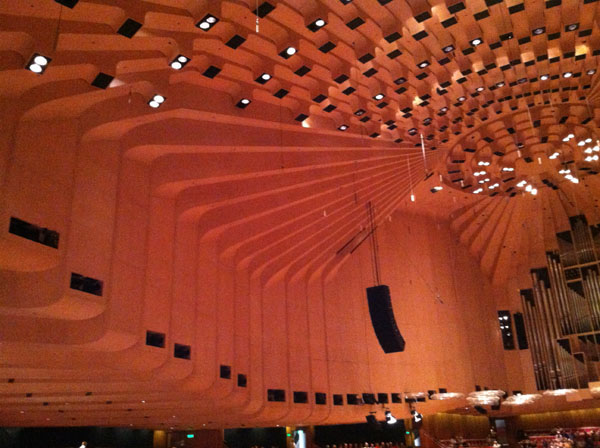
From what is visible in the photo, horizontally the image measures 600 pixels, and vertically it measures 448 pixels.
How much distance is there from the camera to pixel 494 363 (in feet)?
59.6

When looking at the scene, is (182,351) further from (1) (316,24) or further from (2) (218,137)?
(1) (316,24)

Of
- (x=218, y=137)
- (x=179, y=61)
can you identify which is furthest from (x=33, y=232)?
(x=218, y=137)

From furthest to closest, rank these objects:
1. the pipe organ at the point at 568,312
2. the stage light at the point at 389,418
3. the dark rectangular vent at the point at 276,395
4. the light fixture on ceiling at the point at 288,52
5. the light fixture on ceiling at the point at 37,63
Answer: the pipe organ at the point at 568,312, the stage light at the point at 389,418, the dark rectangular vent at the point at 276,395, the light fixture on ceiling at the point at 288,52, the light fixture on ceiling at the point at 37,63

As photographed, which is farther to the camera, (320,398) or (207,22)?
(320,398)

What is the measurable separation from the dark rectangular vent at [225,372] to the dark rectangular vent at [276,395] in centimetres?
166

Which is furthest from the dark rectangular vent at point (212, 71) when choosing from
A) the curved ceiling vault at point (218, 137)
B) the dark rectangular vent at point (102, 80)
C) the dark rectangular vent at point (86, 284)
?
the dark rectangular vent at point (86, 284)

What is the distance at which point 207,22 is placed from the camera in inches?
238

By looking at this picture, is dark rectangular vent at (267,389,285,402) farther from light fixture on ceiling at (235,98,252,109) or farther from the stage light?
light fixture on ceiling at (235,98,252,109)

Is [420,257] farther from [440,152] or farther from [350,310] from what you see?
[440,152]

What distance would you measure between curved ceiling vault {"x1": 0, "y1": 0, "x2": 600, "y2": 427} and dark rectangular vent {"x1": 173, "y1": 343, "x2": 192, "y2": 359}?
8.4 inches

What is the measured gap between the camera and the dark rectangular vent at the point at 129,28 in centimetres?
569

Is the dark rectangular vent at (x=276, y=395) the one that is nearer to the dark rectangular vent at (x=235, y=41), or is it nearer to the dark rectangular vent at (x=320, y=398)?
the dark rectangular vent at (x=320, y=398)

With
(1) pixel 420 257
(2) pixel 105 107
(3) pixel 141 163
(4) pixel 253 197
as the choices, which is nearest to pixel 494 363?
(1) pixel 420 257

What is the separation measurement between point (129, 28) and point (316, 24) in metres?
2.23
